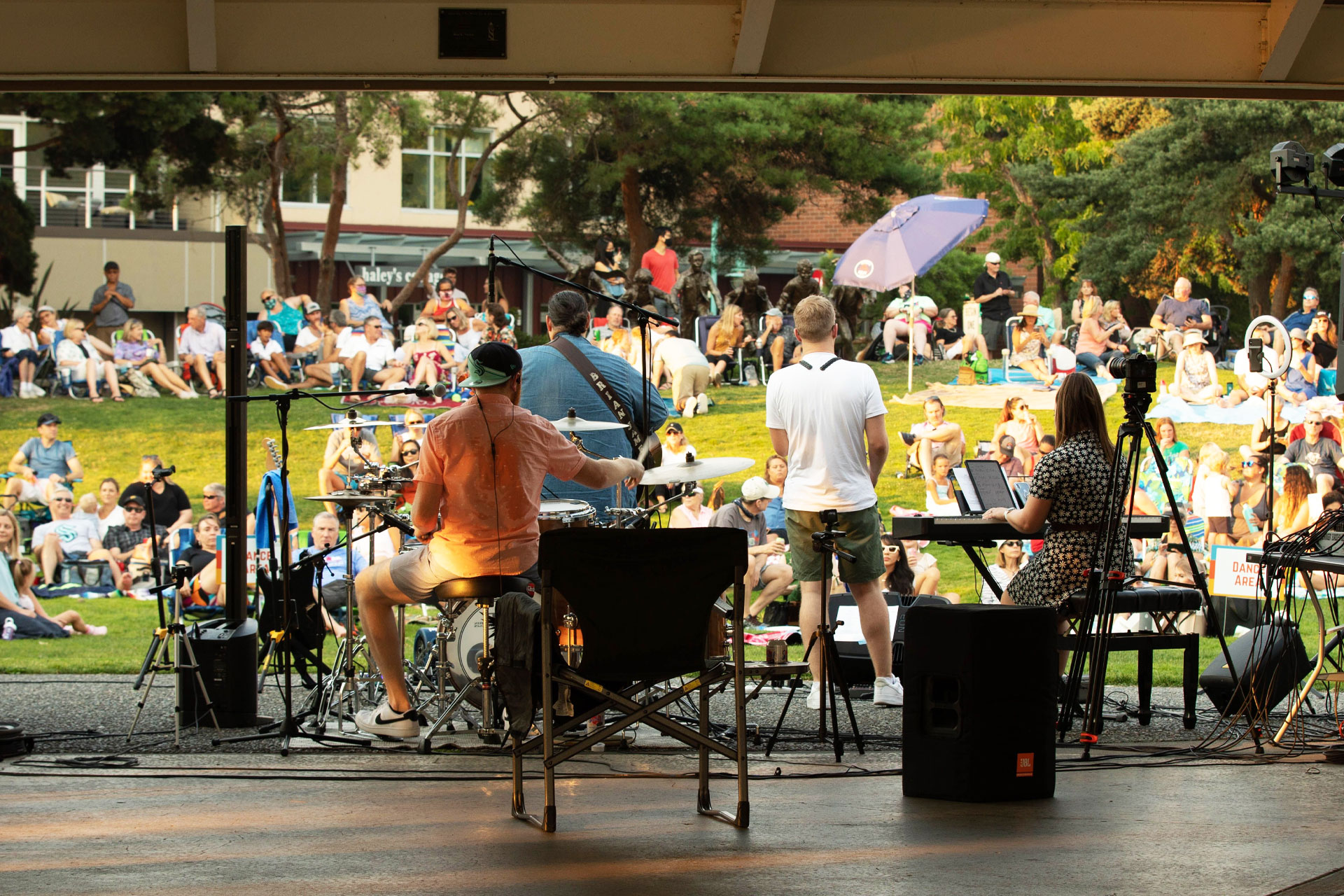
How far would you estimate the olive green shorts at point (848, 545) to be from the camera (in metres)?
6.21

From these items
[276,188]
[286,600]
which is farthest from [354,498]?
[276,188]

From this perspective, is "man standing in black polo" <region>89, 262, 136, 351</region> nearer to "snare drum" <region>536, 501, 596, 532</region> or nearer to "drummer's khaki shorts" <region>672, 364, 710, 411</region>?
"drummer's khaki shorts" <region>672, 364, 710, 411</region>

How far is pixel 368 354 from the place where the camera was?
1611cm

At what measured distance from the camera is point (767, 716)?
259 inches

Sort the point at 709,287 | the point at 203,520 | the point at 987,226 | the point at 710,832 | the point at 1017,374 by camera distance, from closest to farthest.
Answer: the point at 710,832 → the point at 203,520 → the point at 1017,374 → the point at 709,287 → the point at 987,226

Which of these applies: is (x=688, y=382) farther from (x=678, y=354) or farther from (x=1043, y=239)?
(x=1043, y=239)

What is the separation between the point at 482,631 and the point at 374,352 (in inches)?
419

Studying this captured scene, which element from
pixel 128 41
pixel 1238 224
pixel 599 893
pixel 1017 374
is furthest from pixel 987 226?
pixel 599 893

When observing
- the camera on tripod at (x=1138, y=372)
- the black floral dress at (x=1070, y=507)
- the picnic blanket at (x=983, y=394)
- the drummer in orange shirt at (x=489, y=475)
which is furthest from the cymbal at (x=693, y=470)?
the picnic blanket at (x=983, y=394)

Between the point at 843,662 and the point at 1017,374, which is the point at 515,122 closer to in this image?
the point at 1017,374

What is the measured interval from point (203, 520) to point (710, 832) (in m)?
8.31

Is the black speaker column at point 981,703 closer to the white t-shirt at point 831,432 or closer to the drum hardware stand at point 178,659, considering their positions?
the white t-shirt at point 831,432

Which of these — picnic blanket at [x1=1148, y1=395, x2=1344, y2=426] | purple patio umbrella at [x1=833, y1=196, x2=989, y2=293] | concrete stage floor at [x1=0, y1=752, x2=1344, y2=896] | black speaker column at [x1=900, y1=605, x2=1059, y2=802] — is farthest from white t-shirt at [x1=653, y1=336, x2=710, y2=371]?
black speaker column at [x1=900, y1=605, x2=1059, y2=802]

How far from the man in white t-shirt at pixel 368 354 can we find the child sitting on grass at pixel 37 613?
5.51 meters
